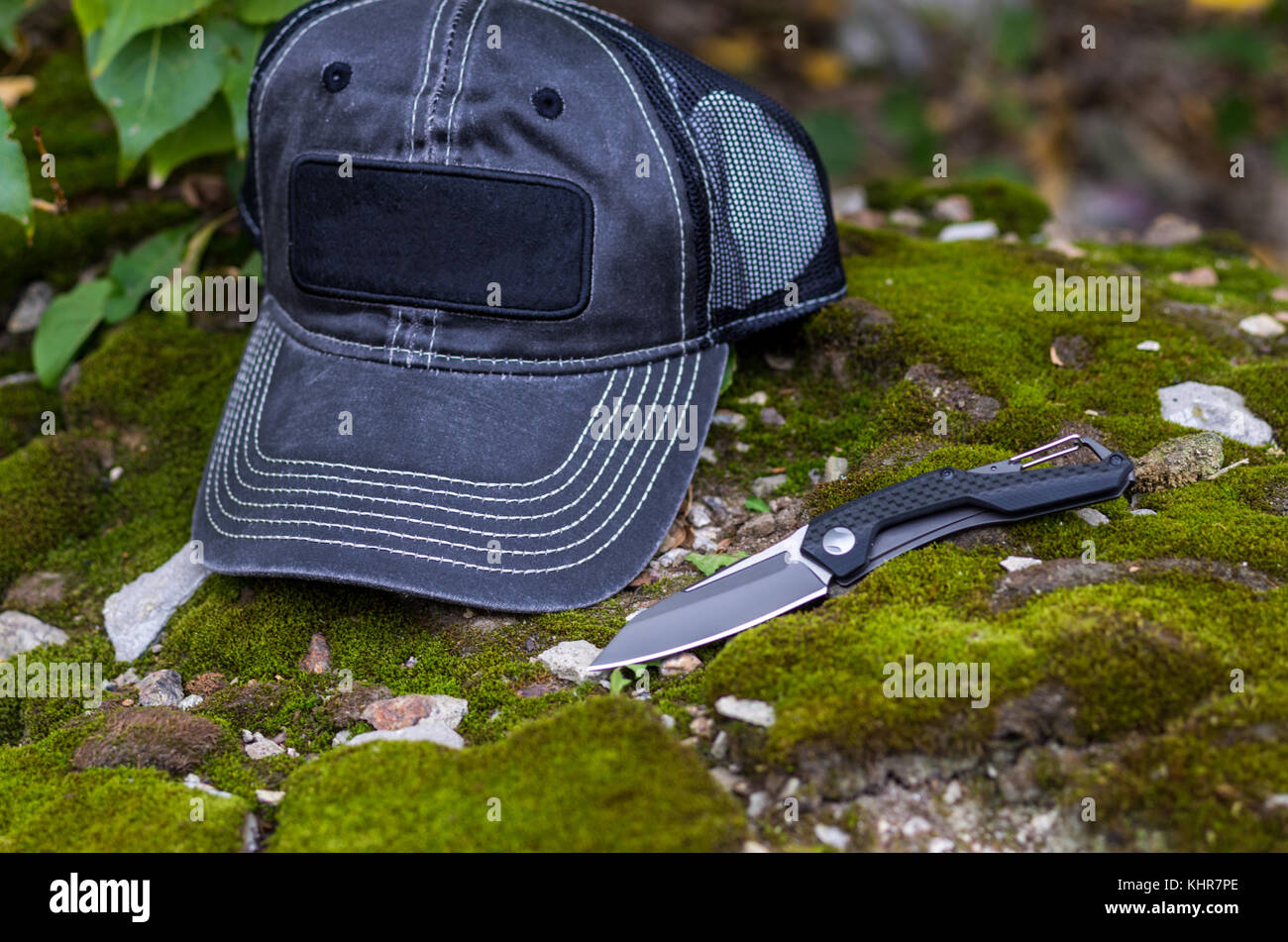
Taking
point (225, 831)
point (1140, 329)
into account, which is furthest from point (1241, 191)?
point (225, 831)

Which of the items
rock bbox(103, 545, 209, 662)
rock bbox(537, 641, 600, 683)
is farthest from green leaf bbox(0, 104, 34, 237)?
rock bbox(537, 641, 600, 683)

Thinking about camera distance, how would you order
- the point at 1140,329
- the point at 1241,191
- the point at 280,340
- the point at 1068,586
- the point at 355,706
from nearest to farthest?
1. the point at 1068,586
2. the point at 355,706
3. the point at 280,340
4. the point at 1140,329
5. the point at 1241,191

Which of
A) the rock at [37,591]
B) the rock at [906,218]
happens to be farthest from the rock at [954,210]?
the rock at [37,591]

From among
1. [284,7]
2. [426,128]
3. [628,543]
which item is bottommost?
[628,543]

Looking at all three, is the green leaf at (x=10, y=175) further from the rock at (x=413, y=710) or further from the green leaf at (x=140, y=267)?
the rock at (x=413, y=710)

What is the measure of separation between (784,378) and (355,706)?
146 centimetres

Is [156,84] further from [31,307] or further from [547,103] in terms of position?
[547,103]

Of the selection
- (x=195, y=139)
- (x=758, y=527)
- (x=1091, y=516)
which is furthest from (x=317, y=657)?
(x=195, y=139)

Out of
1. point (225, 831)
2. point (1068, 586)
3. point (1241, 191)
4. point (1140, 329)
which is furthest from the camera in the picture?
point (1241, 191)

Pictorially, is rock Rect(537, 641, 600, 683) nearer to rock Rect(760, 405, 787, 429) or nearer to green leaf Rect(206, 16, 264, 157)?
rock Rect(760, 405, 787, 429)

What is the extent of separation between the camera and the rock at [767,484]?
274cm

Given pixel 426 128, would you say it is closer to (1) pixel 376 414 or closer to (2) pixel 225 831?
(1) pixel 376 414

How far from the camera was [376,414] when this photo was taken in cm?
241

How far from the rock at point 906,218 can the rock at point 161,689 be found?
2.83 m
